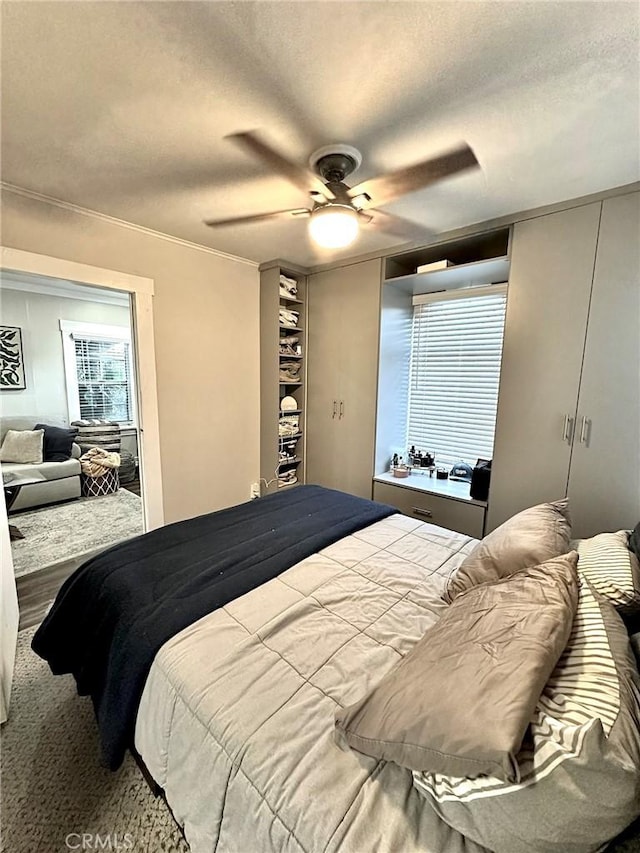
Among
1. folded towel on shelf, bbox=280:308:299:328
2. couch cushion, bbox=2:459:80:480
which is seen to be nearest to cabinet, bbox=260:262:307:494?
folded towel on shelf, bbox=280:308:299:328

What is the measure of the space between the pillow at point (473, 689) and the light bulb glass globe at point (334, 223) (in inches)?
62.4

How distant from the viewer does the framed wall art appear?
4500 mm

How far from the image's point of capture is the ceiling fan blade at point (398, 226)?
2.34 meters

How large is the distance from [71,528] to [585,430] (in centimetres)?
444

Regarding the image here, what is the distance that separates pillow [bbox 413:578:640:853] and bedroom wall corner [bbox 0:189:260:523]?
9.31 ft

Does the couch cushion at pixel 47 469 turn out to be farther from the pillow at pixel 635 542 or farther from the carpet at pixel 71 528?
the pillow at pixel 635 542

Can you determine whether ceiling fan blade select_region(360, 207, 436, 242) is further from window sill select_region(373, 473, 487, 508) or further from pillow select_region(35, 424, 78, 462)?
pillow select_region(35, 424, 78, 462)

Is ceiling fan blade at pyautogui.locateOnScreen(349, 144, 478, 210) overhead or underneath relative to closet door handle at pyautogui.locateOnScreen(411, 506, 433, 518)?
overhead

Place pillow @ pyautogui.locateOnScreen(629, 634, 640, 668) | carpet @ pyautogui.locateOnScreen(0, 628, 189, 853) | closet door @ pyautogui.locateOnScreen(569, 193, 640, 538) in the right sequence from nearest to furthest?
pillow @ pyautogui.locateOnScreen(629, 634, 640, 668), carpet @ pyautogui.locateOnScreen(0, 628, 189, 853), closet door @ pyautogui.locateOnScreen(569, 193, 640, 538)

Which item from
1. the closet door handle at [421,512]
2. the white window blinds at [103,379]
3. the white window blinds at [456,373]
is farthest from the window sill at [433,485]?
the white window blinds at [103,379]

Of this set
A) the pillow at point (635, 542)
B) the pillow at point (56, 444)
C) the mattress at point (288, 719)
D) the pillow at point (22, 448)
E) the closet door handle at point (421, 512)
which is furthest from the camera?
the pillow at point (56, 444)

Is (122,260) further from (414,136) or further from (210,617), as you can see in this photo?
(210,617)

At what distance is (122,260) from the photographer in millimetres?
2607

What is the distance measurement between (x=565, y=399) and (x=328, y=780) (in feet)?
7.66
